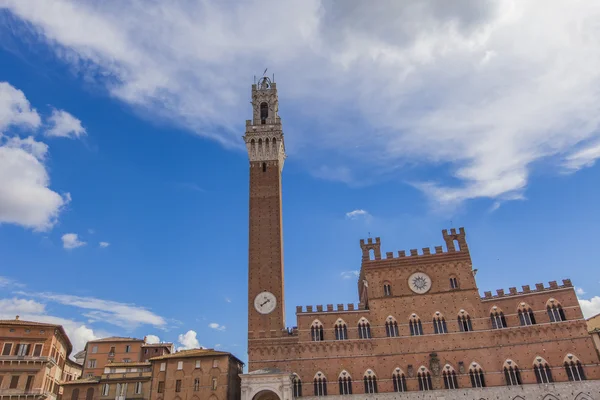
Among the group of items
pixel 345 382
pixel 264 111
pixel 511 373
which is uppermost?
pixel 264 111

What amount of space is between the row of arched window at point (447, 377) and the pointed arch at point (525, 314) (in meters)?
3.30

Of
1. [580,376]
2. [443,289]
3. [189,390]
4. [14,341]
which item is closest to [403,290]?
[443,289]

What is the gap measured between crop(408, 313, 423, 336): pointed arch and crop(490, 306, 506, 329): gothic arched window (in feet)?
22.6

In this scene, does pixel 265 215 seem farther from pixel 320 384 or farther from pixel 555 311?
pixel 555 311

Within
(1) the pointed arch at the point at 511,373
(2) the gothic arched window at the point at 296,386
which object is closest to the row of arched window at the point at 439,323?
(1) the pointed arch at the point at 511,373

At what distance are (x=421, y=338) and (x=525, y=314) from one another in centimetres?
1017

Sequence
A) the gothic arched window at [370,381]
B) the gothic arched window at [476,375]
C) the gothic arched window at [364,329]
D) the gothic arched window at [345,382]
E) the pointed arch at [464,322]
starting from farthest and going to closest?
1. the gothic arched window at [364,329]
2. the pointed arch at [464,322]
3. the gothic arched window at [345,382]
4. the gothic arched window at [370,381]
5. the gothic arched window at [476,375]

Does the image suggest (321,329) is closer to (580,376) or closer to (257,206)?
(257,206)

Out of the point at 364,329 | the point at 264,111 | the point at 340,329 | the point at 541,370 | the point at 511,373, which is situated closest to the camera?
the point at 541,370

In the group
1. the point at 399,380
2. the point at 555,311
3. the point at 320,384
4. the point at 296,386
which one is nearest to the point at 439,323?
the point at 399,380

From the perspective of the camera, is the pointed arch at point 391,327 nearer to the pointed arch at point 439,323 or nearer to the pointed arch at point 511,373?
the pointed arch at point 439,323

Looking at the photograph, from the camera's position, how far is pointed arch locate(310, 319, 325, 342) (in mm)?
42750

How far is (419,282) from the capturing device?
44.2m

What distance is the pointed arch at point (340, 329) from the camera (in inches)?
1681
